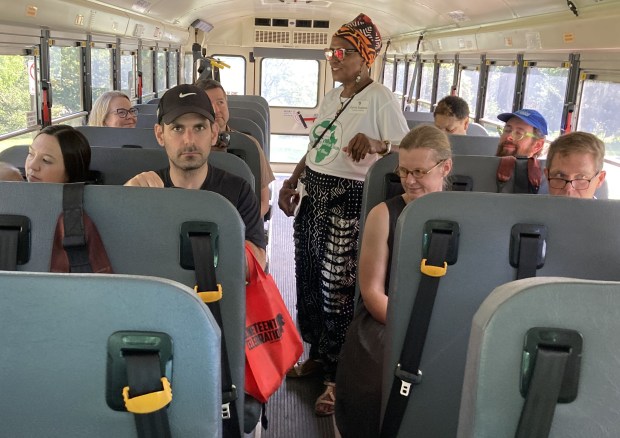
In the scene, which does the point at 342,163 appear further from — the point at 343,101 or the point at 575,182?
the point at 575,182

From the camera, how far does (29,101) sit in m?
4.77

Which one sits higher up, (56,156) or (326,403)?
(56,156)

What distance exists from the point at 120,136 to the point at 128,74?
443cm

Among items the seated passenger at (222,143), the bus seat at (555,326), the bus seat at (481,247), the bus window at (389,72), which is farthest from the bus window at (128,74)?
the bus seat at (555,326)

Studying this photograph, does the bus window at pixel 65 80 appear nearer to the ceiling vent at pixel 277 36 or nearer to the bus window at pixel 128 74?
the bus window at pixel 128 74

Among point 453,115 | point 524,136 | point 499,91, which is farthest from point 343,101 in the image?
point 499,91

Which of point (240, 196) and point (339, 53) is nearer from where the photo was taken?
point (240, 196)

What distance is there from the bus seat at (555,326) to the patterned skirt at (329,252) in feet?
7.42

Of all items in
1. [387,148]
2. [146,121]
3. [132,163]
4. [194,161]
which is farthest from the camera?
[146,121]

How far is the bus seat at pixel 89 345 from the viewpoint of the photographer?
1.04 meters

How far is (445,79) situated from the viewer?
28.4ft

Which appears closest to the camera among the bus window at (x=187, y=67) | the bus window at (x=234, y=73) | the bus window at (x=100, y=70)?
the bus window at (x=100, y=70)

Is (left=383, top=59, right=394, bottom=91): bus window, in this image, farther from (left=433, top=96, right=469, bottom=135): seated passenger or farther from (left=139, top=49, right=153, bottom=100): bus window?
(left=433, top=96, right=469, bottom=135): seated passenger

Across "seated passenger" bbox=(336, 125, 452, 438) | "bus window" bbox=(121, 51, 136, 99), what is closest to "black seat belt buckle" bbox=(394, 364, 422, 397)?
"seated passenger" bbox=(336, 125, 452, 438)
